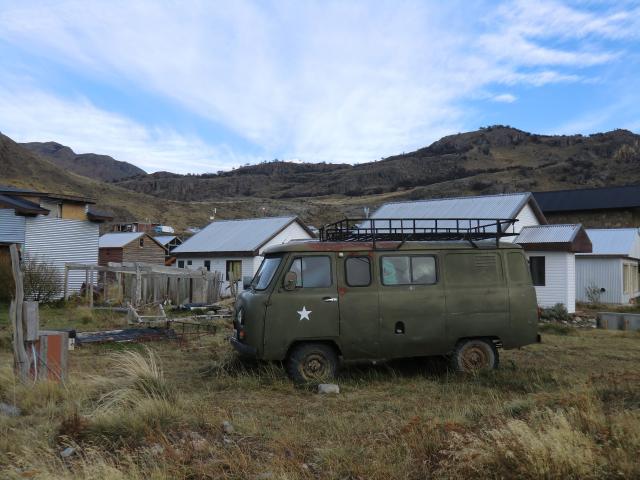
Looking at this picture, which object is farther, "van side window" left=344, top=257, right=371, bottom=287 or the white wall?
the white wall

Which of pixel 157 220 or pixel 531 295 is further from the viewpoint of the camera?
pixel 157 220

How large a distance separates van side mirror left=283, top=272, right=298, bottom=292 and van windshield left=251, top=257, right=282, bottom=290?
0.27m

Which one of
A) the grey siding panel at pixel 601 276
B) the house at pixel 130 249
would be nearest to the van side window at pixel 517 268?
the grey siding panel at pixel 601 276

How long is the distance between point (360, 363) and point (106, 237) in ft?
144

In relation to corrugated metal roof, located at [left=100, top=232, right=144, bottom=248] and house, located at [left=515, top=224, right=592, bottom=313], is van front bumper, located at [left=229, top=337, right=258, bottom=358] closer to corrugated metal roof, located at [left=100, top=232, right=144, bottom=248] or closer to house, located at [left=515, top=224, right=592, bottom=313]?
house, located at [left=515, top=224, right=592, bottom=313]

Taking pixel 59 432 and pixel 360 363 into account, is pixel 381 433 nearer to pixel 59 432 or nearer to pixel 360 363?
pixel 59 432

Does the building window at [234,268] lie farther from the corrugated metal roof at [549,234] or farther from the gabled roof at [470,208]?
the corrugated metal roof at [549,234]

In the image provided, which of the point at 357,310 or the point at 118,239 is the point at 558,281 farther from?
the point at 118,239

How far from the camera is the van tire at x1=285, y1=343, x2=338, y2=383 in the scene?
29.3ft

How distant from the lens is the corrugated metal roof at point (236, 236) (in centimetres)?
3291

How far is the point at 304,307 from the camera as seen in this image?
29.4 feet

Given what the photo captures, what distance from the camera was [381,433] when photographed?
19.1 feet

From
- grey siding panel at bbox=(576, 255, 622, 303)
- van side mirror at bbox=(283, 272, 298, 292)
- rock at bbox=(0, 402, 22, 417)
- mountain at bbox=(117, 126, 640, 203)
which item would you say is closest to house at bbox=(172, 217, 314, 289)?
grey siding panel at bbox=(576, 255, 622, 303)

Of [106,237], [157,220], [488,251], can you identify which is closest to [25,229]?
[106,237]
